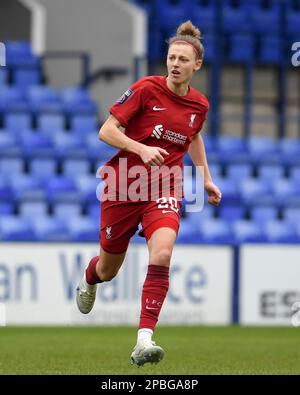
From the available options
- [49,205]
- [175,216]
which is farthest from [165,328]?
[175,216]

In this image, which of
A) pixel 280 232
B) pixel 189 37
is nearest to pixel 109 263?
pixel 189 37

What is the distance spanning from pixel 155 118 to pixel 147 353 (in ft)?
5.19

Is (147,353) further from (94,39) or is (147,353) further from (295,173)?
(94,39)

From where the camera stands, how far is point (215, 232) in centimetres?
1457

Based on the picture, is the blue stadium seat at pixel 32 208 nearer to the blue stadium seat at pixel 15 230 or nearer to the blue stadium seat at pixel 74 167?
the blue stadium seat at pixel 15 230

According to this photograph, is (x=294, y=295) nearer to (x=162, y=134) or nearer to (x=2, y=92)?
(x=2, y=92)

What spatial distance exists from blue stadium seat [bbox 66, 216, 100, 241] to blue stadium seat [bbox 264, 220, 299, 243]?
2.20 metres

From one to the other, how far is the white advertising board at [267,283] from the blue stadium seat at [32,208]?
2.53 metres

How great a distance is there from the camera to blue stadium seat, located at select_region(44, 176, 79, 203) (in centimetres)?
1456

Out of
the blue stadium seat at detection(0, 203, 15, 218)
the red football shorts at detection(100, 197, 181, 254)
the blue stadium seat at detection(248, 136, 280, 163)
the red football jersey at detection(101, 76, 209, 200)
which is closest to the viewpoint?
the red football shorts at detection(100, 197, 181, 254)

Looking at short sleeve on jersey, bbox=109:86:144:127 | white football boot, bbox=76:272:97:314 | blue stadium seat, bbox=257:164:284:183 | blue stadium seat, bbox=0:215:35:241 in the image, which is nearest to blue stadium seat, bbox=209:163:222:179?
blue stadium seat, bbox=257:164:284:183

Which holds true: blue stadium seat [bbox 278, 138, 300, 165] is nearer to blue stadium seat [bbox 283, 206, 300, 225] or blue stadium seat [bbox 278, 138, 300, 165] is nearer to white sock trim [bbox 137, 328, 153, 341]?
blue stadium seat [bbox 283, 206, 300, 225]

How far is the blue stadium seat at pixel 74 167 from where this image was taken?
1529 centimetres

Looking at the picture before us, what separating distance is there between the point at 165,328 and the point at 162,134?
546cm
